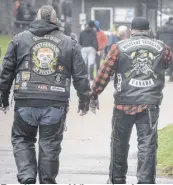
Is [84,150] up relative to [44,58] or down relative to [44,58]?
down

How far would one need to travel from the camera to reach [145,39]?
8859mm

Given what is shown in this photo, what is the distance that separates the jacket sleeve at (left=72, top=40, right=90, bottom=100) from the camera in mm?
8555

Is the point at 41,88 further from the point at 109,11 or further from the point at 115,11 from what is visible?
the point at 115,11

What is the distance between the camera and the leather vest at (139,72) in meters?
8.75

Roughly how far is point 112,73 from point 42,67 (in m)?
0.84

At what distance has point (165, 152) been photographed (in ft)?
36.7

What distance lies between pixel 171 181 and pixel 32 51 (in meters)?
2.39

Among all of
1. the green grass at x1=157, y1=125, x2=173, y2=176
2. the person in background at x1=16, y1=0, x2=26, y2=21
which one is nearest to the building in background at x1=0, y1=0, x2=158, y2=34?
the person in background at x1=16, y1=0, x2=26, y2=21

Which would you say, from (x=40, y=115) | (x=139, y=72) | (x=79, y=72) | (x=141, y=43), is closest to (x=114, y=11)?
(x=141, y=43)

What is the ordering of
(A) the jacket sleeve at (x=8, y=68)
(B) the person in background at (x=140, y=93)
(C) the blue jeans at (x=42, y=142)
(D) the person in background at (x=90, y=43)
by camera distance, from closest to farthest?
(C) the blue jeans at (x=42, y=142)
(A) the jacket sleeve at (x=8, y=68)
(B) the person in background at (x=140, y=93)
(D) the person in background at (x=90, y=43)

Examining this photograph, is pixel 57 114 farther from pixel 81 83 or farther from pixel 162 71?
pixel 162 71

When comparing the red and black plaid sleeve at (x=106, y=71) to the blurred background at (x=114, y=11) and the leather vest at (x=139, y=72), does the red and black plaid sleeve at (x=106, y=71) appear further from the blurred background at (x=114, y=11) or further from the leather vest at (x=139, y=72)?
the blurred background at (x=114, y=11)

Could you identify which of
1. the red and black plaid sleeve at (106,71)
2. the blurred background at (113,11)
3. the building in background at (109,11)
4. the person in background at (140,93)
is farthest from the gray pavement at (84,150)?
the building in background at (109,11)

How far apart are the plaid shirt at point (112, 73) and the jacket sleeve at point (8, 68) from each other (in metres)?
0.95
